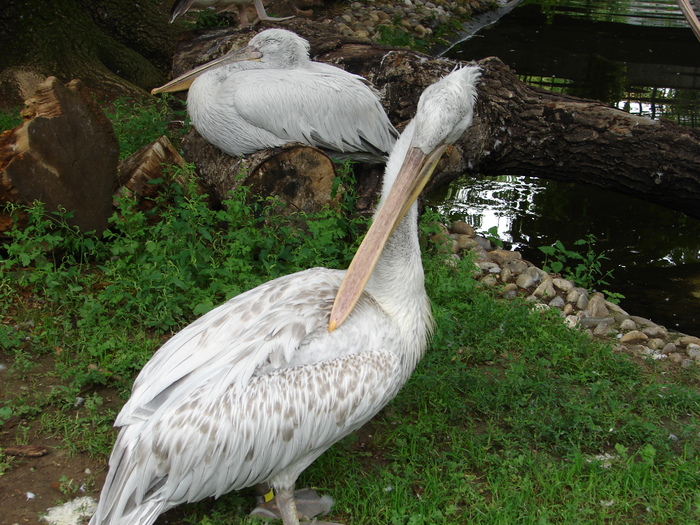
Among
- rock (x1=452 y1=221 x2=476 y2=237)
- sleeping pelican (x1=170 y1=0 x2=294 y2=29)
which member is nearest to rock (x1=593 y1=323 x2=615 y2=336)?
rock (x1=452 y1=221 x2=476 y2=237)

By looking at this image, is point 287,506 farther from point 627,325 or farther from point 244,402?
point 627,325

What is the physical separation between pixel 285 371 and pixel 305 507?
0.67m

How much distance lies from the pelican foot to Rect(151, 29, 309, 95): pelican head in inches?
130

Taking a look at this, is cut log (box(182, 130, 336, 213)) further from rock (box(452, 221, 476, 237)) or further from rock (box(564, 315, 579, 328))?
rock (box(564, 315, 579, 328))

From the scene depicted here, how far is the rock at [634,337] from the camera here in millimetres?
4219

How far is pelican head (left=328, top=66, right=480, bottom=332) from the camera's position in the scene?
259 centimetres

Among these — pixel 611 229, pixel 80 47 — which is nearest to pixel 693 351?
pixel 611 229

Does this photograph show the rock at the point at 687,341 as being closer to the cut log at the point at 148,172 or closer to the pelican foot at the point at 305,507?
the pelican foot at the point at 305,507

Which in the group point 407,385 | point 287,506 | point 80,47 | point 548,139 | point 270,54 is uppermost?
point 270,54

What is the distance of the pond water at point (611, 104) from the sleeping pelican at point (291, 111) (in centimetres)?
166

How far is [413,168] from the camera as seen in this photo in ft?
8.83

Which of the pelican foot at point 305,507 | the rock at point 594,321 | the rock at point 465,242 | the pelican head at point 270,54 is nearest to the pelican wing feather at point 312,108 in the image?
the pelican head at point 270,54

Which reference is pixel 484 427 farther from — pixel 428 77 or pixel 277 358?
pixel 428 77

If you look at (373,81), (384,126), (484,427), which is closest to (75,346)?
(484,427)
